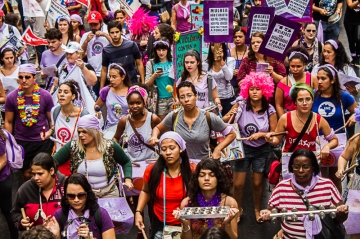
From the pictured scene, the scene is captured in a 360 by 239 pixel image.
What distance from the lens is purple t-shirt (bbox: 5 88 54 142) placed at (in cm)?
835

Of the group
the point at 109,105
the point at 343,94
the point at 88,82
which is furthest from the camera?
the point at 88,82

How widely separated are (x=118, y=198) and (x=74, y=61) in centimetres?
368

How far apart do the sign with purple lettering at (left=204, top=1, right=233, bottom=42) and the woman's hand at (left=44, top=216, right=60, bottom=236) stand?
4.81 metres

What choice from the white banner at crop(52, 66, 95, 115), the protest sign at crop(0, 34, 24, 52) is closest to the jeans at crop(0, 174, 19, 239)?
the white banner at crop(52, 66, 95, 115)

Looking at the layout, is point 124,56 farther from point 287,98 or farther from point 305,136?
point 305,136

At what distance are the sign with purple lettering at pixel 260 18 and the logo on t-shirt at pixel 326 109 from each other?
8.67ft

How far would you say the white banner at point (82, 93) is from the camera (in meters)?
8.76

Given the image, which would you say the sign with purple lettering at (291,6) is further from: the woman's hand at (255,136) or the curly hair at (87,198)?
the curly hair at (87,198)

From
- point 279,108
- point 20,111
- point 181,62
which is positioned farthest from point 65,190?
point 181,62

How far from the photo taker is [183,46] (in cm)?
977

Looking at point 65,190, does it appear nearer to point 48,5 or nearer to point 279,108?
point 279,108

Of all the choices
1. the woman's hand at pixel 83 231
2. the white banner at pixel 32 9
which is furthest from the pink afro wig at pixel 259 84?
the white banner at pixel 32 9

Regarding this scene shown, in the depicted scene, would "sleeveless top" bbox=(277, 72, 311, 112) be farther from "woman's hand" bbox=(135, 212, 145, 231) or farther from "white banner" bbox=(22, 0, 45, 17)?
"white banner" bbox=(22, 0, 45, 17)

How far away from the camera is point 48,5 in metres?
13.5
